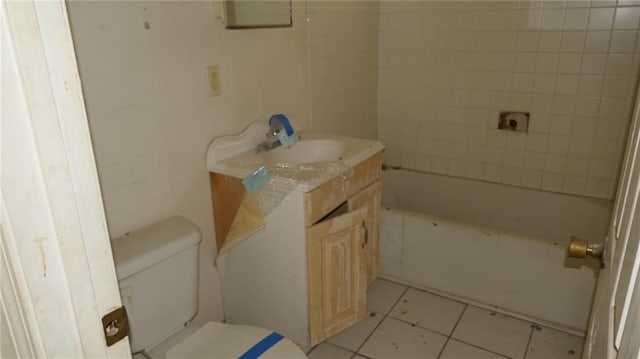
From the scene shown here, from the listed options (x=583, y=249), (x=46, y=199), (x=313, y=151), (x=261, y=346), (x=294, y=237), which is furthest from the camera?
(x=313, y=151)

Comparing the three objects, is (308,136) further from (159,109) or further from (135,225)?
(135,225)

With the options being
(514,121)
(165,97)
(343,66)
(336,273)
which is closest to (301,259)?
(336,273)

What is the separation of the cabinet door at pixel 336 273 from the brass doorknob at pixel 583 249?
993 mm

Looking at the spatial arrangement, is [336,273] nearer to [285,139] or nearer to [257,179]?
[257,179]

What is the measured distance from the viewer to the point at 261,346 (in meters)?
1.49

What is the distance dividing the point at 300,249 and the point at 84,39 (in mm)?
1019

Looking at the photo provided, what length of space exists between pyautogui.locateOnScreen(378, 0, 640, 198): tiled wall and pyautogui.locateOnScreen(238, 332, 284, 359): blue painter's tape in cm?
190

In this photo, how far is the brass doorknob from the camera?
0.90 m

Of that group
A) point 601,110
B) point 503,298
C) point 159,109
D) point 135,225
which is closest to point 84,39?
point 159,109

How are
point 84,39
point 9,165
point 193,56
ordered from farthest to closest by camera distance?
point 193,56
point 84,39
point 9,165

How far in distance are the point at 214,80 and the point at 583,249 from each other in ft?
4.67

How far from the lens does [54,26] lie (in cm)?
50

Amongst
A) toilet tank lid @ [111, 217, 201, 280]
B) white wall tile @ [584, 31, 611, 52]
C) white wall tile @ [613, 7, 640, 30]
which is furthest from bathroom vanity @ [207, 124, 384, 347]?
white wall tile @ [613, 7, 640, 30]

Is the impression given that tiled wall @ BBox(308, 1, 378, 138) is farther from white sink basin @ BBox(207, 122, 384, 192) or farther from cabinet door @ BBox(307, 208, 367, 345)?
cabinet door @ BBox(307, 208, 367, 345)
